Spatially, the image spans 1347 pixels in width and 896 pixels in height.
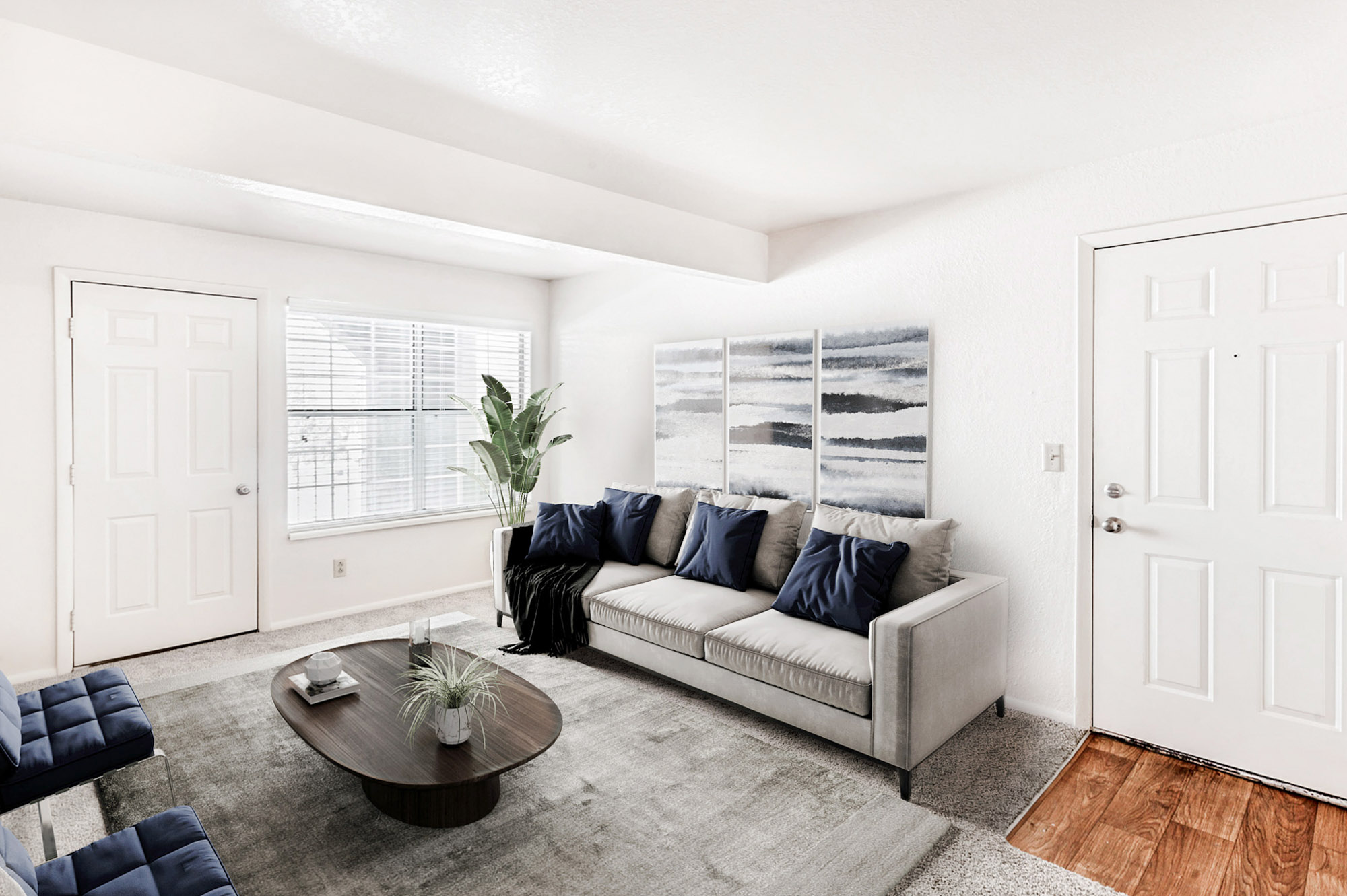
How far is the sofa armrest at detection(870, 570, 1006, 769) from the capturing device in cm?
246

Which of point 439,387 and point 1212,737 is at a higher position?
point 439,387

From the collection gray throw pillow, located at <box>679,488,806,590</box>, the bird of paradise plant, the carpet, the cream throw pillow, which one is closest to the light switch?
gray throw pillow, located at <box>679,488,806,590</box>

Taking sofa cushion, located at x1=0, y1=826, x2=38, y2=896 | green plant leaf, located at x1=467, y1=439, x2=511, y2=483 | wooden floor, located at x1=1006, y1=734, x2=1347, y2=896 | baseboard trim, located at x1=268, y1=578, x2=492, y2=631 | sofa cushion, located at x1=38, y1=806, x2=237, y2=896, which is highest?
green plant leaf, located at x1=467, y1=439, x2=511, y2=483

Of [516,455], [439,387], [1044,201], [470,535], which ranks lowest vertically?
[470,535]

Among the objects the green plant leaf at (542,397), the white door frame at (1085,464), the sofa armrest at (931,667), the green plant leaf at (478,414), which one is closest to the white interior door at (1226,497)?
the white door frame at (1085,464)

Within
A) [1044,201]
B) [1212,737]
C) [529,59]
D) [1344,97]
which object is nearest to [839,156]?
[1044,201]

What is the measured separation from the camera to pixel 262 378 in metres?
4.29

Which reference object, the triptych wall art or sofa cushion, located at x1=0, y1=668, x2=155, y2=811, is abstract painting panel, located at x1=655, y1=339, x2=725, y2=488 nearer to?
the triptych wall art

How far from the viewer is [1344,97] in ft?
7.74

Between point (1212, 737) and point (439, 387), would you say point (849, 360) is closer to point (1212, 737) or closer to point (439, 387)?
point (1212, 737)

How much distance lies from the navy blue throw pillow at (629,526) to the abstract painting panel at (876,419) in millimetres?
1040

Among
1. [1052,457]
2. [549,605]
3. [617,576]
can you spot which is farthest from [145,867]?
[1052,457]

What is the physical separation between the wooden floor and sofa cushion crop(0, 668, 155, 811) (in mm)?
2795

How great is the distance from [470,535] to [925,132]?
13.5 feet
